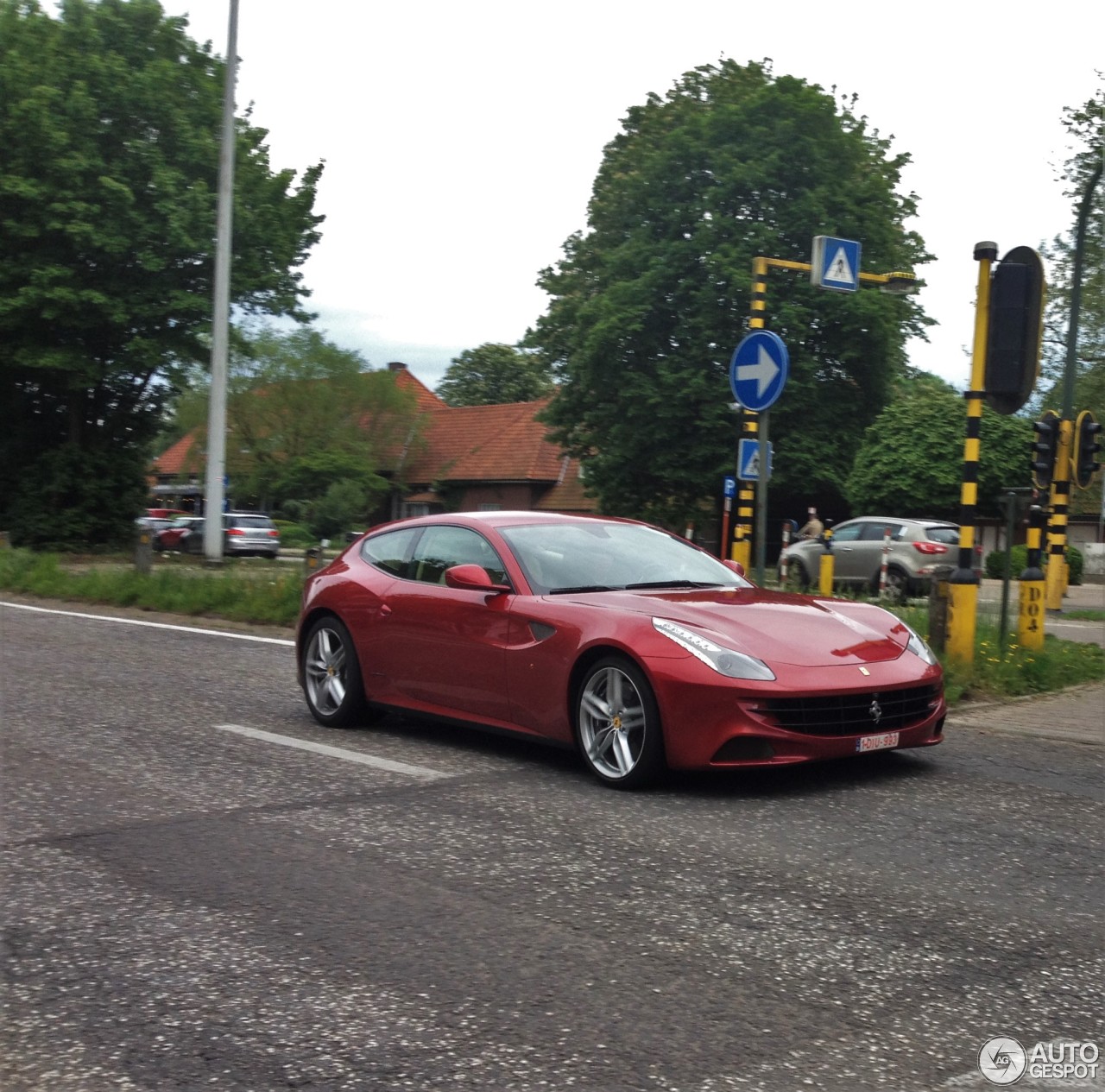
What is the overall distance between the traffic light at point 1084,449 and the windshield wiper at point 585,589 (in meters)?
10.9

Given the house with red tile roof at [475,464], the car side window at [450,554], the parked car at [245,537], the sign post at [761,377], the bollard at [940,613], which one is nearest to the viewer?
the car side window at [450,554]

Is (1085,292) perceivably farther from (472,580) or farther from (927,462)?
(472,580)

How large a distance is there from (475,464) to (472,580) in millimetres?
55945

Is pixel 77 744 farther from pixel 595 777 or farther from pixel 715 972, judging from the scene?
pixel 715 972

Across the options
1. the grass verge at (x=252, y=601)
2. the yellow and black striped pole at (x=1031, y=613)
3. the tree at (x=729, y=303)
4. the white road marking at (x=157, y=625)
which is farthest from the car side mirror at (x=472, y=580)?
the tree at (x=729, y=303)

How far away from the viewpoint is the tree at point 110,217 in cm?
2964

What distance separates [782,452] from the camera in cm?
3884

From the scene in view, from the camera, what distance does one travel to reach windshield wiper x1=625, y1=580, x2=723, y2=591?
754 cm

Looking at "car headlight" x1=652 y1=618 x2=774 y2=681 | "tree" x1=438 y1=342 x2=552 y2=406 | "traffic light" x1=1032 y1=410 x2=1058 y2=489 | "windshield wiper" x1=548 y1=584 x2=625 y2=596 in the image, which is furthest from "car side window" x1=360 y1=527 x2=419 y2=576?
"tree" x1=438 y1=342 x2=552 y2=406

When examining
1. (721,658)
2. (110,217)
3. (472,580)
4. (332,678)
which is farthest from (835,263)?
(110,217)

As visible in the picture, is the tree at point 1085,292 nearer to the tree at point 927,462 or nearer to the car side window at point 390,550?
the tree at point 927,462

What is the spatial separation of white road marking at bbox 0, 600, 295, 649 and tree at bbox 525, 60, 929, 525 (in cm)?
2288

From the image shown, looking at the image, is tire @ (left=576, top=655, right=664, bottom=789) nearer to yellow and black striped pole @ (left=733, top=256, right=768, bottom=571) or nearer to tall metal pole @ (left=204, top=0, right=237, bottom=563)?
yellow and black striped pole @ (left=733, top=256, right=768, bottom=571)

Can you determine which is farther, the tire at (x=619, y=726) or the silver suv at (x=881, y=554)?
the silver suv at (x=881, y=554)
